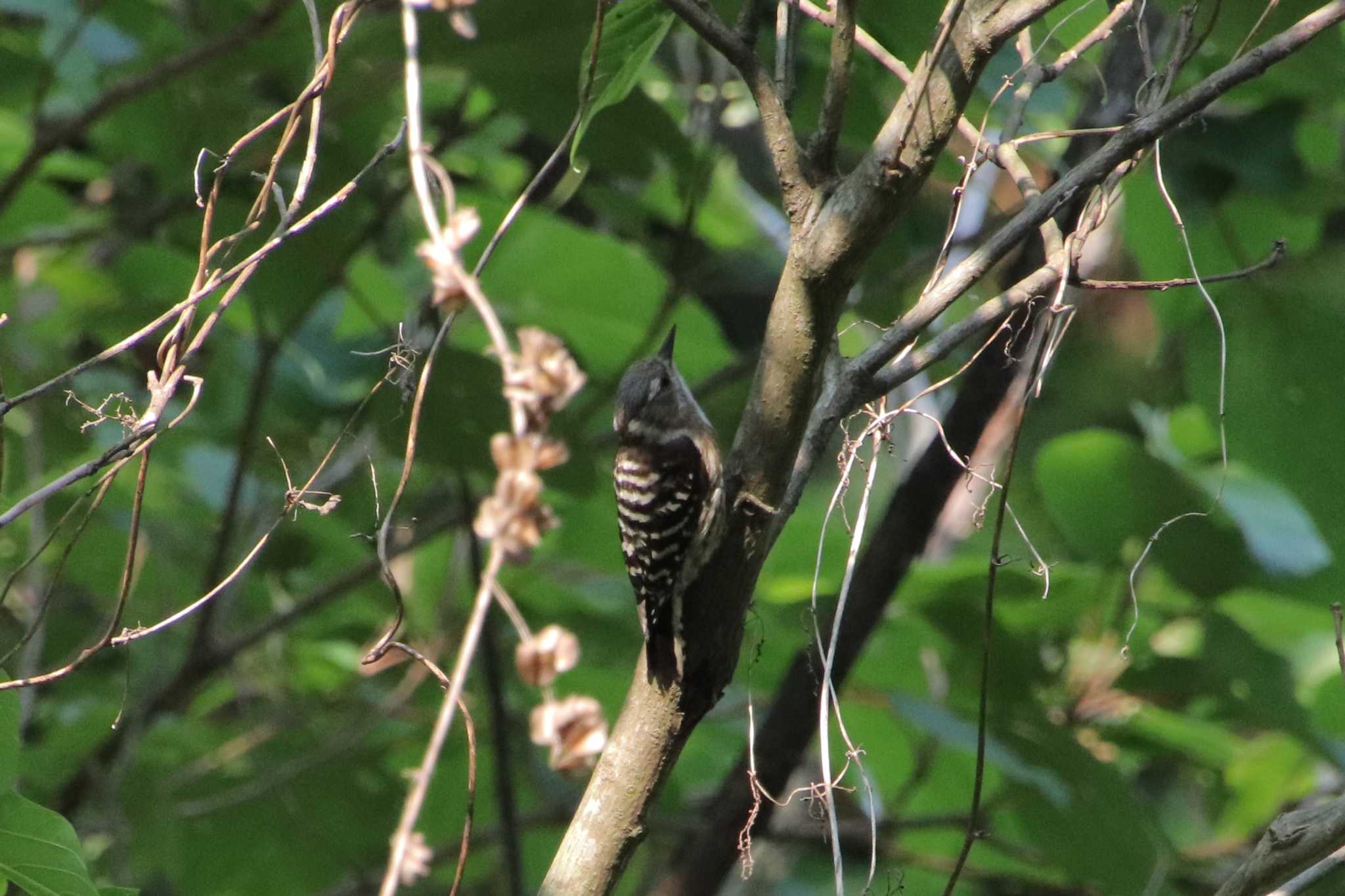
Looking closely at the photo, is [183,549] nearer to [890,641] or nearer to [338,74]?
[338,74]

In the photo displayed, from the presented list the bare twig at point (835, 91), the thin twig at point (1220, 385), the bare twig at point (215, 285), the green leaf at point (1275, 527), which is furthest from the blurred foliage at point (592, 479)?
the bare twig at point (215, 285)

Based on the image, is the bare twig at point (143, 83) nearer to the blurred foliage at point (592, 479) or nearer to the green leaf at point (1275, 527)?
the blurred foliage at point (592, 479)

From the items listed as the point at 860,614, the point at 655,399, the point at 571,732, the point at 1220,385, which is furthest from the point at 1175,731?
the point at 571,732

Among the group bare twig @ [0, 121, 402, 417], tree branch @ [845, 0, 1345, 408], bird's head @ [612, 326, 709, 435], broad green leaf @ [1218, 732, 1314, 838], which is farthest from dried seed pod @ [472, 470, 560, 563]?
broad green leaf @ [1218, 732, 1314, 838]

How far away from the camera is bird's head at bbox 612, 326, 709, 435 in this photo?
11.3 feet

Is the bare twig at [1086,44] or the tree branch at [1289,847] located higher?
the bare twig at [1086,44]

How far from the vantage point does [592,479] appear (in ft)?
10.3

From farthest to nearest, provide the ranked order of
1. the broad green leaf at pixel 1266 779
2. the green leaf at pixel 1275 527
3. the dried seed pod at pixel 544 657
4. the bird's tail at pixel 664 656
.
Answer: the broad green leaf at pixel 1266 779
the green leaf at pixel 1275 527
the bird's tail at pixel 664 656
the dried seed pod at pixel 544 657

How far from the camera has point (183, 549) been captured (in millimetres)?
3777

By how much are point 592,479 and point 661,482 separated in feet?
0.58

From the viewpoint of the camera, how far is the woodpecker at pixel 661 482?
295 cm

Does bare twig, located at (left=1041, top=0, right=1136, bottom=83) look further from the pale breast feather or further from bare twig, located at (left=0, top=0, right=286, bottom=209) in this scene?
bare twig, located at (left=0, top=0, right=286, bottom=209)

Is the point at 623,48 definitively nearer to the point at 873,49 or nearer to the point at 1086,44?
the point at 873,49

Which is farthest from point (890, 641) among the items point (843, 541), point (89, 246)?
point (89, 246)
